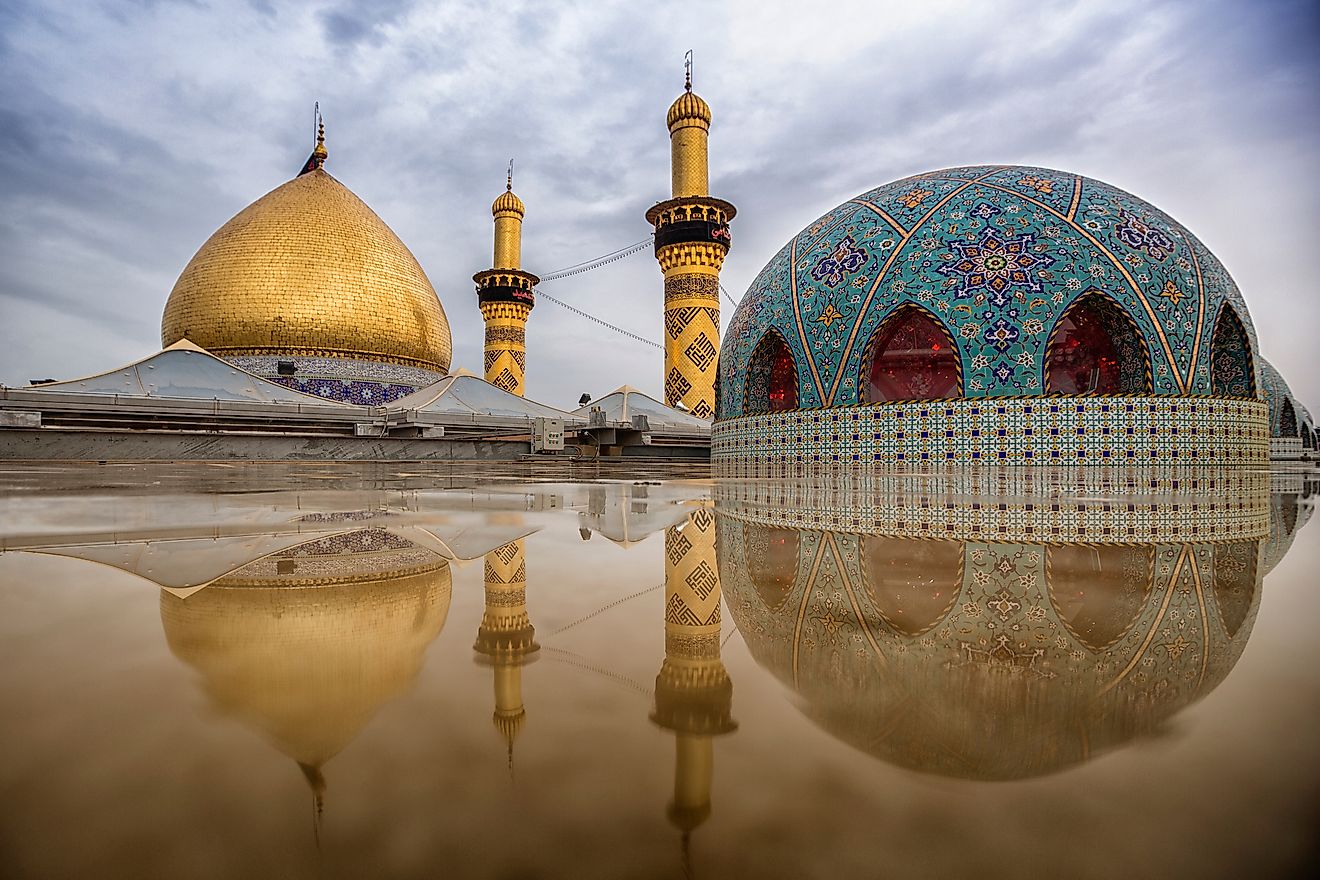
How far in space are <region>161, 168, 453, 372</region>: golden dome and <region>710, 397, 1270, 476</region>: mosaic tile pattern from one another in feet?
34.4

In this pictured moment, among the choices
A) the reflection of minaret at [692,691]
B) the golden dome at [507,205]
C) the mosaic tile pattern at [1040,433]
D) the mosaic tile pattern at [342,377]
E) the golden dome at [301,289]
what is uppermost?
the golden dome at [507,205]

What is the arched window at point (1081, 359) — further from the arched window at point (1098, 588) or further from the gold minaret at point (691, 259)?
the gold minaret at point (691, 259)

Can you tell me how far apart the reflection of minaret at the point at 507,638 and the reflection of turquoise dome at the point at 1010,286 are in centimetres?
421

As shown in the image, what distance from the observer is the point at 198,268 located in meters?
13.1

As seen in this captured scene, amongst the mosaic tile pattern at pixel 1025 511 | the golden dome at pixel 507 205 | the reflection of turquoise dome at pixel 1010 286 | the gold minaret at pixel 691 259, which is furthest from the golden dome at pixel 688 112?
the mosaic tile pattern at pixel 1025 511

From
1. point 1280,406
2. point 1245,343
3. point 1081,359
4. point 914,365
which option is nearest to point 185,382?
point 914,365

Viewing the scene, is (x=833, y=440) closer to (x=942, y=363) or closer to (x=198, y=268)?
(x=942, y=363)

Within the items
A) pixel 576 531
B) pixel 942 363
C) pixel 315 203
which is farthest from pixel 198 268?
pixel 576 531

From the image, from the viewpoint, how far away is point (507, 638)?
674mm

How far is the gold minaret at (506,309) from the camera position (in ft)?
55.2

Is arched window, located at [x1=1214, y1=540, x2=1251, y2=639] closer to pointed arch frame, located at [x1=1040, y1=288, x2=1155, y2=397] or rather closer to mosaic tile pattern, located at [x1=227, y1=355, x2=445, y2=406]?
pointed arch frame, located at [x1=1040, y1=288, x2=1155, y2=397]

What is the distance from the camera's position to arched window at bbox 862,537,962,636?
31.6 inches

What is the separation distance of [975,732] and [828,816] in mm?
157

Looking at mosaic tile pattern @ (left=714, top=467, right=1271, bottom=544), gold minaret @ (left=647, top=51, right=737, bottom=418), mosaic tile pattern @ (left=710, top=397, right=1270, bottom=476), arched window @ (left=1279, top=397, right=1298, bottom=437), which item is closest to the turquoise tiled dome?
arched window @ (left=1279, top=397, right=1298, bottom=437)
